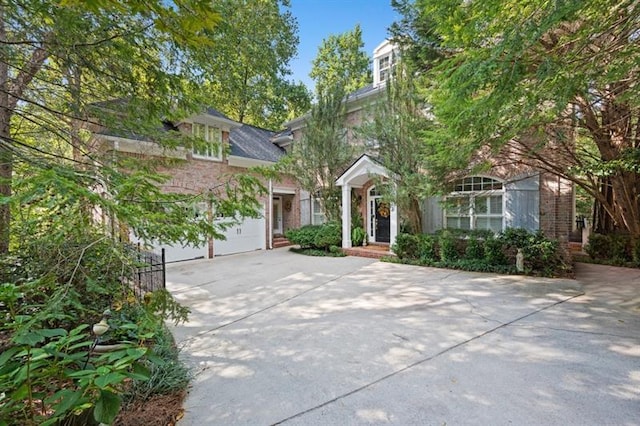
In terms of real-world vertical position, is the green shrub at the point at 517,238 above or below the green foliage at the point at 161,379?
above

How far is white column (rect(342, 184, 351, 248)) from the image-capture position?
1283cm

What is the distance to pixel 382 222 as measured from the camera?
13266 mm

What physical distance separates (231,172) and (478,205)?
9.66 meters

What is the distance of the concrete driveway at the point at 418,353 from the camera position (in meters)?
2.75

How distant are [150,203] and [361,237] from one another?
11.1m

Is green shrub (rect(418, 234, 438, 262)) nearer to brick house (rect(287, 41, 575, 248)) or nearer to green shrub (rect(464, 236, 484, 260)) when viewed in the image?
green shrub (rect(464, 236, 484, 260))

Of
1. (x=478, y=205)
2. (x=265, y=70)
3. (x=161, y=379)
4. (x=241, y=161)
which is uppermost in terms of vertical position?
(x=265, y=70)

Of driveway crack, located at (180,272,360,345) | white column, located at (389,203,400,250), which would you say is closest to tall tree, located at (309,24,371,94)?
white column, located at (389,203,400,250)

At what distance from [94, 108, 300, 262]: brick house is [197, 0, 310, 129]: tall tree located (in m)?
3.75

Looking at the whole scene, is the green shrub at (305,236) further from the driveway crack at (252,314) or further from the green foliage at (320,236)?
the driveway crack at (252,314)

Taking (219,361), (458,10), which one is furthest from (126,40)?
(458,10)

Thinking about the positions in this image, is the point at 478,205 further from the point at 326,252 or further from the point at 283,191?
the point at 283,191

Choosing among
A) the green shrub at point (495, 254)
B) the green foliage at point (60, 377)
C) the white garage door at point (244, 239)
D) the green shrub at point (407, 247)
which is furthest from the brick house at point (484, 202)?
the green foliage at point (60, 377)

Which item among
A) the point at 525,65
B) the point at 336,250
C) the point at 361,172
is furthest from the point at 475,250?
the point at 525,65
